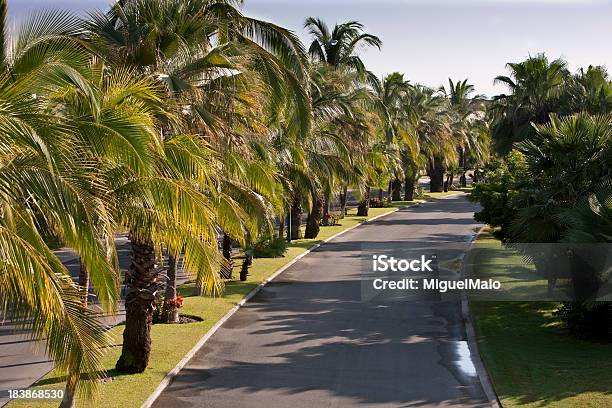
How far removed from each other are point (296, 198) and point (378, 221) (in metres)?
15.0

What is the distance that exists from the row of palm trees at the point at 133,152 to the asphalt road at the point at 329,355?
1741 millimetres

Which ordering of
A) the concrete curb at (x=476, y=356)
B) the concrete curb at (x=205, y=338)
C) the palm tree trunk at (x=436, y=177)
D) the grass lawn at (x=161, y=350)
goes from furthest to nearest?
the palm tree trunk at (x=436, y=177) < the concrete curb at (x=476, y=356) < the concrete curb at (x=205, y=338) < the grass lawn at (x=161, y=350)

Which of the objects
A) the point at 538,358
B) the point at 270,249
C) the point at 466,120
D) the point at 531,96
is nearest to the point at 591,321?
the point at 538,358

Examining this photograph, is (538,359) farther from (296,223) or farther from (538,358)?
(296,223)

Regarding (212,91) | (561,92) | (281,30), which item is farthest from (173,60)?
(561,92)

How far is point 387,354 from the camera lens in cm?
1664

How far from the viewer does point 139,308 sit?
14797 mm

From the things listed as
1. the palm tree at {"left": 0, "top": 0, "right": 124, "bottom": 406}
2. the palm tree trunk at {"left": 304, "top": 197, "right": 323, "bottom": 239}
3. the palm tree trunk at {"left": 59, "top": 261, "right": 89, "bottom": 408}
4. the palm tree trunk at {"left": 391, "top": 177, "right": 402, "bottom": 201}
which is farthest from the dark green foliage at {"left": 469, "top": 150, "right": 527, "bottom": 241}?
the palm tree trunk at {"left": 391, "top": 177, "right": 402, "bottom": 201}

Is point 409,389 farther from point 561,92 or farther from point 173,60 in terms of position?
point 561,92

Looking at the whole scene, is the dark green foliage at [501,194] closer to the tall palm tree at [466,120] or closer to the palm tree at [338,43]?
the palm tree at [338,43]

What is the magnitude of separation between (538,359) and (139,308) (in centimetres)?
779

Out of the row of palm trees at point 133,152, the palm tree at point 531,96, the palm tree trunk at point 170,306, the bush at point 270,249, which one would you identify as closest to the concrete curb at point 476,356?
the row of palm trees at point 133,152

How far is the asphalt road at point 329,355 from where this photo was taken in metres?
13.5

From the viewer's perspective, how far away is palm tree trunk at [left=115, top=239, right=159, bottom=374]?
14469 millimetres
